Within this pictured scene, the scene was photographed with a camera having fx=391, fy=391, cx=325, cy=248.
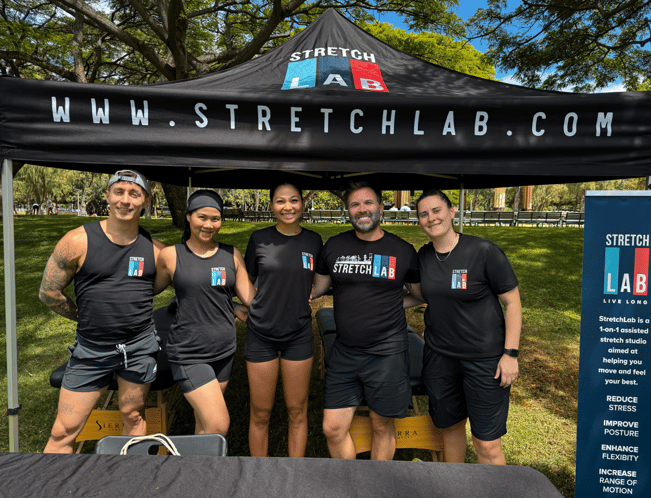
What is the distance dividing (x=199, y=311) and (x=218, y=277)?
237mm

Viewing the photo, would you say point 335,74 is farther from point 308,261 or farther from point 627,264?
point 627,264

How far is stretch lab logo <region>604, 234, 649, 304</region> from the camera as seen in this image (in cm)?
240

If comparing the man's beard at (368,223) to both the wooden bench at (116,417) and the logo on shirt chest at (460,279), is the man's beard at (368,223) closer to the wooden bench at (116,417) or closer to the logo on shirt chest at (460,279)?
the logo on shirt chest at (460,279)

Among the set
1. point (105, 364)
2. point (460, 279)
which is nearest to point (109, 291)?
point (105, 364)

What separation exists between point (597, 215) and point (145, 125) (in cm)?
279

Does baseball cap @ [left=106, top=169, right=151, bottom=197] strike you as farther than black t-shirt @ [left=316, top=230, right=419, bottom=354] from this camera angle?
No

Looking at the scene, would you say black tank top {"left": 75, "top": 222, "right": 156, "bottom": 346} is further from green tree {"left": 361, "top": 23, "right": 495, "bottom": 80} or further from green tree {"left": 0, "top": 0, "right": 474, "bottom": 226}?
green tree {"left": 361, "top": 23, "right": 495, "bottom": 80}

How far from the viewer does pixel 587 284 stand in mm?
2467

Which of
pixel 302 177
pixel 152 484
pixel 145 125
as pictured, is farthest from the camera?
pixel 302 177

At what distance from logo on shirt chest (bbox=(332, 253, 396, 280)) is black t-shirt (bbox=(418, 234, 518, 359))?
23 cm

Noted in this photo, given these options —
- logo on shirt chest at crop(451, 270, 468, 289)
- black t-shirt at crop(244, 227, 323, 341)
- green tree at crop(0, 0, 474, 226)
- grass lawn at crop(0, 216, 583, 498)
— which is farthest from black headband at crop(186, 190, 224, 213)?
green tree at crop(0, 0, 474, 226)

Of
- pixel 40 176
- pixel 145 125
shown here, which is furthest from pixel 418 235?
pixel 40 176

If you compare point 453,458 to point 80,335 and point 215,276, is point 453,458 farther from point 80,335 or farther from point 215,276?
point 80,335

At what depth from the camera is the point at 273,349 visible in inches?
100.0
